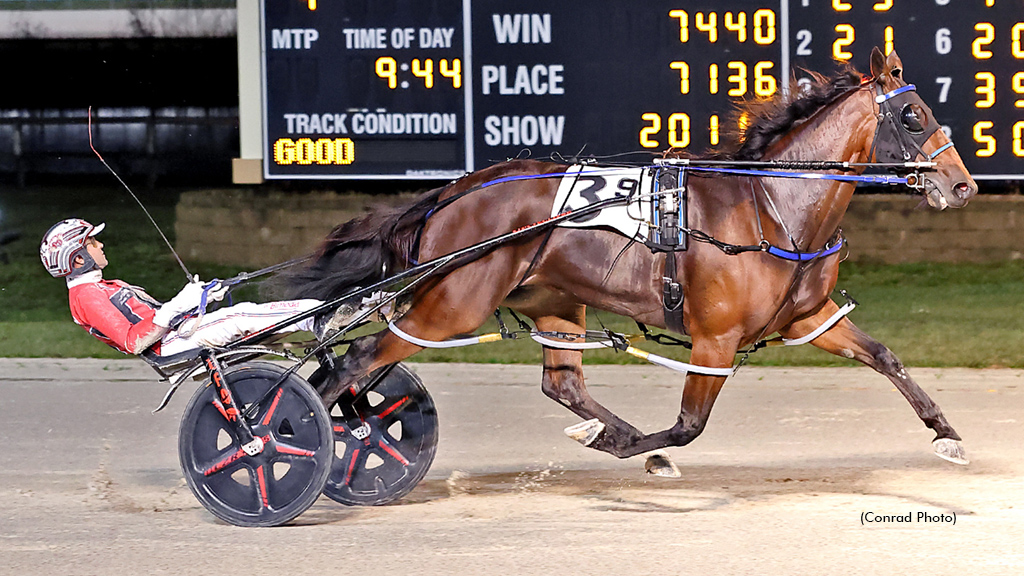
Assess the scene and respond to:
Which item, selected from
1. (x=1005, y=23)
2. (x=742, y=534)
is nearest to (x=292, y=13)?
(x=1005, y=23)

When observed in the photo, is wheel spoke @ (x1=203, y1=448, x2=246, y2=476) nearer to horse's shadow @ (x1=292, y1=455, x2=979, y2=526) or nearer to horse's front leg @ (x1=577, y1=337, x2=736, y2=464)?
Result: horse's shadow @ (x1=292, y1=455, x2=979, y2=526)

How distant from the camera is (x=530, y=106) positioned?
10.4 meters

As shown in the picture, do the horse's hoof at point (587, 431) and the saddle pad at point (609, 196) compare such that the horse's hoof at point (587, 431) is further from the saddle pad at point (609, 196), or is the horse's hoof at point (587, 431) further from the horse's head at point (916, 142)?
the horse's head at point (916, 142)

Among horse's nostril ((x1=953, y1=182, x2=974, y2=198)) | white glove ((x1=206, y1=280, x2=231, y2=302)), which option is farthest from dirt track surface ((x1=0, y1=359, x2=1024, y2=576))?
horse's nostril ((x1=953, y1=182, x2=974, y2=198))

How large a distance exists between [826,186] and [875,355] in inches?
32.1

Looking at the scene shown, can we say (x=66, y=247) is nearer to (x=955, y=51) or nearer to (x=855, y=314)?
(x=955, y=51)

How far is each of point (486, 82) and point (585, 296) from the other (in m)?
5.08

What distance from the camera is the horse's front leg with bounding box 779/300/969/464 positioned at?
5.65 meters

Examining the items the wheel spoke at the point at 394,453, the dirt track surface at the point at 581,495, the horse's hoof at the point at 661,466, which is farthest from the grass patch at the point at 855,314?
the wheel spoke at the point at 394,453

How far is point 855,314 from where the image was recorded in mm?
11211

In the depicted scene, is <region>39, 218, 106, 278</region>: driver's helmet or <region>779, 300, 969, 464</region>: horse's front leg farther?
<region>779, 300, 969, 464</region>: horse's front leg

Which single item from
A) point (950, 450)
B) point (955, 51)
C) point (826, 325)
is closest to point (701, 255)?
point (826, 325)

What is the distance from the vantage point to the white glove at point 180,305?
525cm

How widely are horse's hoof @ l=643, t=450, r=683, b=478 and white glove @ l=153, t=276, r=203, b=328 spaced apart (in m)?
1.95
